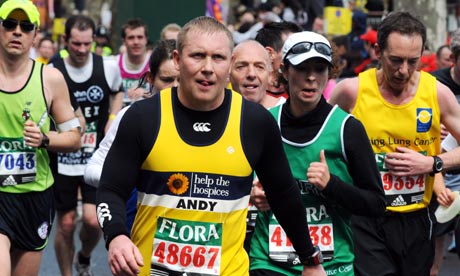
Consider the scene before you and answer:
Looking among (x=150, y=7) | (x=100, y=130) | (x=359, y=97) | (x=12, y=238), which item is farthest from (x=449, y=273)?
(x=150, y=7)

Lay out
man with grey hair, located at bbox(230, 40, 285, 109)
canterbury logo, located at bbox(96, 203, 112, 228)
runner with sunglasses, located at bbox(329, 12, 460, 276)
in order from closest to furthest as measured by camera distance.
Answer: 1. canterbury logo, located at bbox(96, 203, 112, 228)
2. runner with sunglasses, located at bbox(329, 12, 460, 276)
3. man with grey hair, located at bbox(230, 40, 285, 109)

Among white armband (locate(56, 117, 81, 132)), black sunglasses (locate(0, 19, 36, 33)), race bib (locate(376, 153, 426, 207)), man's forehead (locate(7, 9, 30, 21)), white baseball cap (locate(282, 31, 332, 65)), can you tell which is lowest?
race bib (locate(376, 153, 426, 207))

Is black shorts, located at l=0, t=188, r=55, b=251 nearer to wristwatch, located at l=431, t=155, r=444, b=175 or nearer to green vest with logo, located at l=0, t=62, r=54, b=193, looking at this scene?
green vest with logo, located at l=0, t=62, r=54, b=193

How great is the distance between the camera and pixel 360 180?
18.6 feet

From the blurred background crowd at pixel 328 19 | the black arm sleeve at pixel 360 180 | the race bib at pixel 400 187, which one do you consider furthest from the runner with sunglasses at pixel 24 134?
the blurred background crowd at pixel 328 19

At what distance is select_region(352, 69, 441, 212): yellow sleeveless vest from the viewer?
6789 mm

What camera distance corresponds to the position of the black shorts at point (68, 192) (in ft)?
33.3

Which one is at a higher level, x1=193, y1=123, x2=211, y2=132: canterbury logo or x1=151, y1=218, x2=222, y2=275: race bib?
x1=193, y1=123, x2=211, y2=132: canterbury logo

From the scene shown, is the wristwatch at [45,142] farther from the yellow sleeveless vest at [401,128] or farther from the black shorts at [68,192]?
the black shorts at [68,192]

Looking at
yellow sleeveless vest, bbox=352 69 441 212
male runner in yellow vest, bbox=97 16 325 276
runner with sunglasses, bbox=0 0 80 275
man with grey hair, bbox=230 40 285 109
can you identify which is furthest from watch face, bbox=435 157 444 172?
runner with sunglasses, bbox=0 0 80 275

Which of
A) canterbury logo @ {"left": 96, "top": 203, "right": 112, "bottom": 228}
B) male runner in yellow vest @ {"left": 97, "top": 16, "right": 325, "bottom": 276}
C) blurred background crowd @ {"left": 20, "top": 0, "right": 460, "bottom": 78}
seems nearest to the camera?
canterbury logo @ {"left": 96, "top": 203, "right": 112, "bottom": 228}

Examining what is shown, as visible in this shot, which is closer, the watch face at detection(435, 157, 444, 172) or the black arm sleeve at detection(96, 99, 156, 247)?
the black arm sleeve at detection(96, 99, 156, 247)

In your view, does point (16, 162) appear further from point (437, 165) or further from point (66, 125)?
point (437, 165)

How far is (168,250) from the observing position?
15.9 feet
